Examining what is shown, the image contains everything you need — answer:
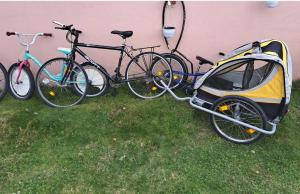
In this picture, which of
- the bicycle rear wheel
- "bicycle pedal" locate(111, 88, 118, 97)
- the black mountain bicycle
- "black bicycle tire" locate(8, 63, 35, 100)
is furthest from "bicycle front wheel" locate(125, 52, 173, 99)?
the bicycle rear wheel

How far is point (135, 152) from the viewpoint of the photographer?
4332mm

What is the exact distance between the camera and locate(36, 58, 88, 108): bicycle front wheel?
5.23 meters

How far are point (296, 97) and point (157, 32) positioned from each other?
7.86 ft

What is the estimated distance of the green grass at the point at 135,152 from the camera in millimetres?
3857

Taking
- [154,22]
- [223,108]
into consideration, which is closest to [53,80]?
[154,22]

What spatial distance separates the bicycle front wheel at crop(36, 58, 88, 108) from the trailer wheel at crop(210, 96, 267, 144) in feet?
6.60

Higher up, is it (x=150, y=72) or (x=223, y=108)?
(x=150, y=72)

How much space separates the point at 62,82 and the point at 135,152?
178cm

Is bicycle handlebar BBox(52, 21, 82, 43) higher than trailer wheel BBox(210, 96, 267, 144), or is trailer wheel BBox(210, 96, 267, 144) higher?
bicycle handlebar BBox(52, 21, 82, 43)

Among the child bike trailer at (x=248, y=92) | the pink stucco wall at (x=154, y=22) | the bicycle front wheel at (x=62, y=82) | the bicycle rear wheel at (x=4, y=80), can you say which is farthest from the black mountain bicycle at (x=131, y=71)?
the bicycle rear wheel at (x=4, y=80)

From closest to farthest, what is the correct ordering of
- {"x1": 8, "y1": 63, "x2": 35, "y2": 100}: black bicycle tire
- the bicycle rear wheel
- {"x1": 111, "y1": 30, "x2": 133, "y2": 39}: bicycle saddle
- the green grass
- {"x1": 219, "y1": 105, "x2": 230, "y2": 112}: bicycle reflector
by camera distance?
1. the green grass
2. {"x1": 219, "y1": 105, "x2": 230, "y2": 112}: bicycle reflector
3. {"x1": 111, "y1": 30, "x2": 133, "y2": 39}: bicycle saddle
4. {"x1": 8, "y1": 63, "x2": 35, "y2": 100}: black bicycle tire
5. the bicycle rear wheel

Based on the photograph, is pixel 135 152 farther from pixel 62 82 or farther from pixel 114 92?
pixel 62 82

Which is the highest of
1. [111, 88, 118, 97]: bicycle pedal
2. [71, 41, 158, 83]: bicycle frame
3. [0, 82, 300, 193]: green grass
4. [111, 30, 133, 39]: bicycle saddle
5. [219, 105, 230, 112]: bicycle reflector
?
[111, 30, 133, 39]: bicycle saddle

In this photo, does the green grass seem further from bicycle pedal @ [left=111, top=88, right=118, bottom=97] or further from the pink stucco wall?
the pink stucco wall
